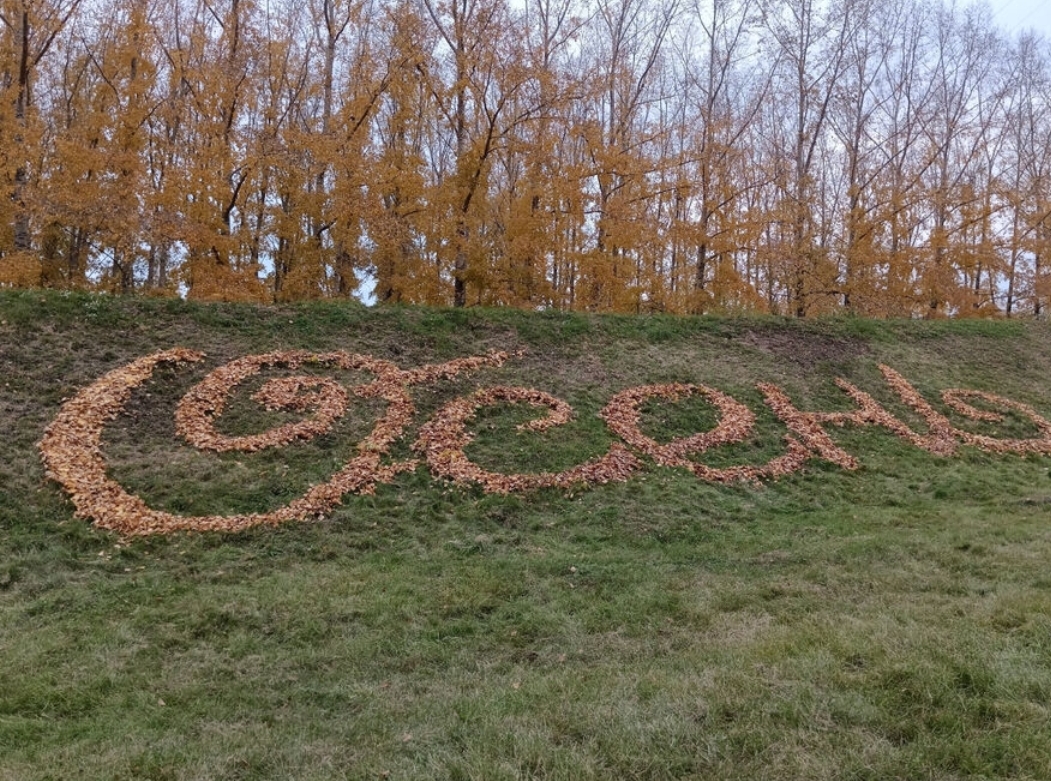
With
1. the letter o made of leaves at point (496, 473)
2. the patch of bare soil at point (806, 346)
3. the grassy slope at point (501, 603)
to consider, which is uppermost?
the patch of bare soil at point (806, 346)

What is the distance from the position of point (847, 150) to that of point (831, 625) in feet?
68.5

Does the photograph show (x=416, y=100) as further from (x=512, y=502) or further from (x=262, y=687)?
(x=262, y=687)

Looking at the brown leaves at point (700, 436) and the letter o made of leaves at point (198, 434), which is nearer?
the letter o made of leaves at point (198, 434)

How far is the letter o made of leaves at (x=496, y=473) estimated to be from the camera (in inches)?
338

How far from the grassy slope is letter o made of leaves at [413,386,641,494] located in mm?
222

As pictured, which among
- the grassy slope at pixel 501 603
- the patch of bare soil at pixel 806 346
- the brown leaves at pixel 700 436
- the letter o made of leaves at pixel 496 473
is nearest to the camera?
the grassy slope at pixel 501 603

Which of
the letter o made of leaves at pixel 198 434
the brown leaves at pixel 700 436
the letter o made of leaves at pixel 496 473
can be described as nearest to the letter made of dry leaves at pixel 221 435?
the letter o made of leaves at pixel 198 434

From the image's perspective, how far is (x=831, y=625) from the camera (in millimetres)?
4754

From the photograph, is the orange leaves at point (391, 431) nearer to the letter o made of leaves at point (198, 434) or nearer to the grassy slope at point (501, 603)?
the letter o made of leaves at point (198, 434)

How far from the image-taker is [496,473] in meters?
8.73

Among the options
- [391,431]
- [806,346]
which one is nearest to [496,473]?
[391,431]

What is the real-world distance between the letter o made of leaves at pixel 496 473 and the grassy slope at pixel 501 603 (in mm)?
222

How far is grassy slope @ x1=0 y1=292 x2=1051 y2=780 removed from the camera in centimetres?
331

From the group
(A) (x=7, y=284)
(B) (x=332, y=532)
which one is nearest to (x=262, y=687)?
(B) (x=332, y=532)
